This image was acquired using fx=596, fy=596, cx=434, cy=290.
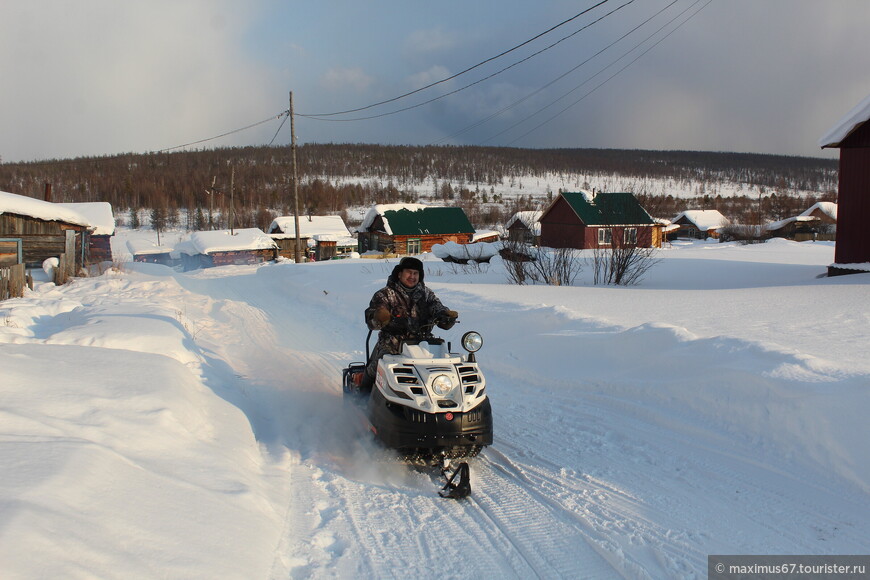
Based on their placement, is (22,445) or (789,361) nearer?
(22,445)

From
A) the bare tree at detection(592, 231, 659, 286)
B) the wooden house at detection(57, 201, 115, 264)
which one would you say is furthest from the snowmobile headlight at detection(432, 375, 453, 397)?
the wooden house at detection(57, 201, 115, 264)

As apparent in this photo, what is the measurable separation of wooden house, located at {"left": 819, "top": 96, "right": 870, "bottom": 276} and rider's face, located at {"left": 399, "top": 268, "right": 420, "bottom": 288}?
14601mm

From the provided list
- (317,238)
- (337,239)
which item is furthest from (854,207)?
(317,238)

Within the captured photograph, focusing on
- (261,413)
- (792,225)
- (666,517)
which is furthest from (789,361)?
(792,225)

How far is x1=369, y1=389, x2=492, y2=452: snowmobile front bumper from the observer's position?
4766 millimetres

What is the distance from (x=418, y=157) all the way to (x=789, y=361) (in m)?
192

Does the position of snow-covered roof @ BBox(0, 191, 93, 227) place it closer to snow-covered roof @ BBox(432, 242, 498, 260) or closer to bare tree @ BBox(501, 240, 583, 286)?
bare tree @ BBox(501, 240, 583, 286)

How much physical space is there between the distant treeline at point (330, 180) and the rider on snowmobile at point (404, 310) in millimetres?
74682

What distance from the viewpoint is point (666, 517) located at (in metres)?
4.20

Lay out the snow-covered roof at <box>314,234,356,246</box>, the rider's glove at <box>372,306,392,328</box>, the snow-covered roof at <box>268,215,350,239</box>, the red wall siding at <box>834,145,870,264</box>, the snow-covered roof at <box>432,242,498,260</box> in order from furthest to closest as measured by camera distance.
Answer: the snow-covered roof at <box>268,215,350,239</box>
the snow-covered roof at <box>314,234,356,246</box>
the snow-covered roof at <box>432,242,498,260</box>
the red wall siding at <box>834,145,870,264</box>
the rider's glove at <box>372,306,392,328</box>

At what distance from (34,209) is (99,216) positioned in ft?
34.4

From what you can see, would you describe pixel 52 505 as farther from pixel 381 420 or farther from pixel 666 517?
pixel 666 517

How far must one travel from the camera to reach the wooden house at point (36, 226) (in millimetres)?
23344

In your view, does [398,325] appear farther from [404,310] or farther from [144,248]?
[144,248]
